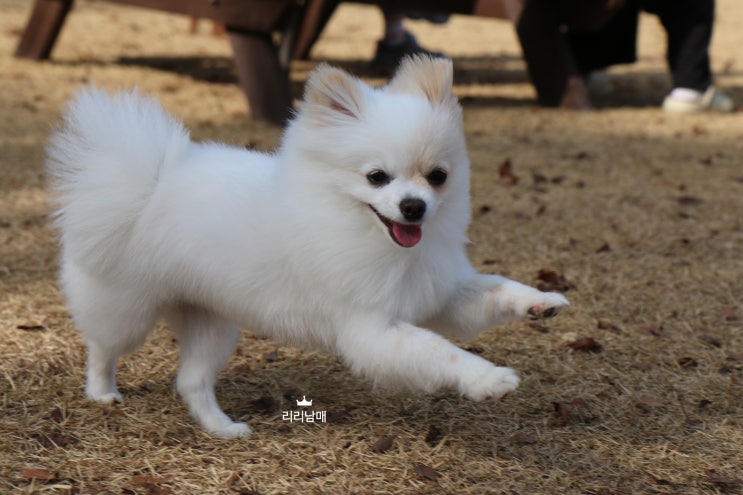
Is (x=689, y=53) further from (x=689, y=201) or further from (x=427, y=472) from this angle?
(x=427, y=472)

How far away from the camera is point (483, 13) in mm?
7051

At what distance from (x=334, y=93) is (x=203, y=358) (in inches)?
33.9

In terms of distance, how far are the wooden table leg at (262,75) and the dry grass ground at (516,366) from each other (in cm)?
20

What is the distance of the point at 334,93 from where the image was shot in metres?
2.36

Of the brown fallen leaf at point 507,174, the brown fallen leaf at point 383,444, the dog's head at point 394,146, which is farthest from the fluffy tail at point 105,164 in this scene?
the brown fallen leaf at point 507,174

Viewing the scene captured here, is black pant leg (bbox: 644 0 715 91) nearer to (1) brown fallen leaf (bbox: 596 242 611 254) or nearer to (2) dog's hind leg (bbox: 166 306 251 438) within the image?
(1) brown fallen leaf (bbox: 596 242 611 254)

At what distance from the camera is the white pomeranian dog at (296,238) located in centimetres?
232

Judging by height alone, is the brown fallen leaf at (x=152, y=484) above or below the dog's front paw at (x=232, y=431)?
above

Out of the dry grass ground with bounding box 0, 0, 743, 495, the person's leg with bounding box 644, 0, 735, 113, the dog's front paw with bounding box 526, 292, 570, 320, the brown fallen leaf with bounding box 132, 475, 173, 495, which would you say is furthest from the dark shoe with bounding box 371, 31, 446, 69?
the brown fallen leaf with bounding box 132, 475, 173, 495

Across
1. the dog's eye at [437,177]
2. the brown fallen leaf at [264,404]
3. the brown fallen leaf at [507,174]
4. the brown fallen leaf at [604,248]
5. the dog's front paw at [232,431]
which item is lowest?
the brown fallen leaf at [507,174]

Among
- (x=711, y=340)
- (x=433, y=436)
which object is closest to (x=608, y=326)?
(x=711, y=340)

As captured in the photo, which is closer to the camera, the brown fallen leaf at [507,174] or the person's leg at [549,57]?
the brown fallen leaf at [507,174]

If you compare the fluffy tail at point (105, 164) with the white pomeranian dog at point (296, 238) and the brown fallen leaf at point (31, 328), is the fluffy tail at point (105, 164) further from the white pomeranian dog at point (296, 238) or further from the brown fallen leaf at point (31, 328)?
the brown fallen leaf at point (31, 328)

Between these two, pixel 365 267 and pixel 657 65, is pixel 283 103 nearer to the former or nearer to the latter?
pixel 365 267
